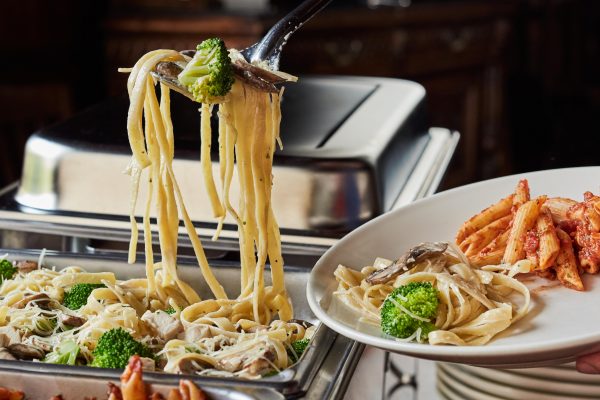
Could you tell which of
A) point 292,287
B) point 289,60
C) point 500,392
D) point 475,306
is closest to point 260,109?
point 292,287

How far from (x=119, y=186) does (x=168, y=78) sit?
2.13ft

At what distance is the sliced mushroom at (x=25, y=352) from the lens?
5.17 ft

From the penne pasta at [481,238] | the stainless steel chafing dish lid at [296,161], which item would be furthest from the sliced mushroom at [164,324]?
the penne pasta at [481,238]

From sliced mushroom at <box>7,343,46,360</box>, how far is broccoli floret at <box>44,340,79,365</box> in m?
0.02

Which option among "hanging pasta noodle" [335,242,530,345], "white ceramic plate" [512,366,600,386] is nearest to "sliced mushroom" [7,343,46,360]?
"hanging pasta noodle" [335,242,530,345]

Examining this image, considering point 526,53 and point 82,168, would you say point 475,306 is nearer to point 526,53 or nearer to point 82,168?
point 82,168

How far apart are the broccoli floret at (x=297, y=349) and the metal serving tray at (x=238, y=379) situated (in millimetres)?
58

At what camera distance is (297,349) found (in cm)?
163

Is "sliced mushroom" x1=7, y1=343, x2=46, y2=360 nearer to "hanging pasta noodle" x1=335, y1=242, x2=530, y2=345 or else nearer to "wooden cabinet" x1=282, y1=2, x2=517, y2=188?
"hanging pasta noodle" x1=335, y1=242, x2=530, y2=345

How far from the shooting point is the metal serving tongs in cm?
166

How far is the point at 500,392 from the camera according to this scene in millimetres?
1630

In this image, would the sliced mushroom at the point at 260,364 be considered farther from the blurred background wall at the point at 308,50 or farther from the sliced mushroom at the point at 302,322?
the blurred background wall at the point at 308,50

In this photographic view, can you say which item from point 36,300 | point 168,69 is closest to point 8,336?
point 36,300

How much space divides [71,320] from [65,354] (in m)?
0.17
